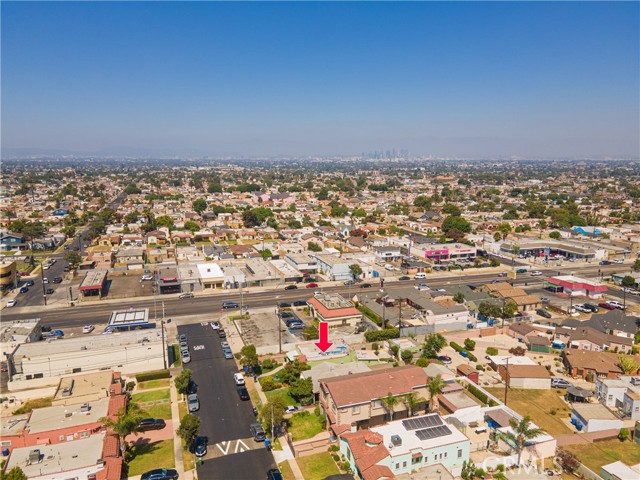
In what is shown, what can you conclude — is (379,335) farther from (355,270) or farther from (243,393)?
(355,270)

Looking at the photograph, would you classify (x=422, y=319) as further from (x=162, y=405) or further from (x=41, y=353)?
(x=41, y=353)

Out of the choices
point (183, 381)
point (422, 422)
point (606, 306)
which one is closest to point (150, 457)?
point (183, 381)

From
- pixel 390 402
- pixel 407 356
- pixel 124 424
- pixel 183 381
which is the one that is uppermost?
pixel 124 424

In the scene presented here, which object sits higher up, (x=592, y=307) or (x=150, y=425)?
(x=592, y=307)

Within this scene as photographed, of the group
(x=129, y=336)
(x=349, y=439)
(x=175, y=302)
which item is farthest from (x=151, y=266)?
→ (x=349, y=439)

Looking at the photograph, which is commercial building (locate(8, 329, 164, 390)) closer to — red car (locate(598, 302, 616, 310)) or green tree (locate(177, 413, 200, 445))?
green tree (locate(177, 413, 200, 445))

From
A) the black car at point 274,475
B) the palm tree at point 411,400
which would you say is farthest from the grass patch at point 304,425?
the palm tree at point 411,400
